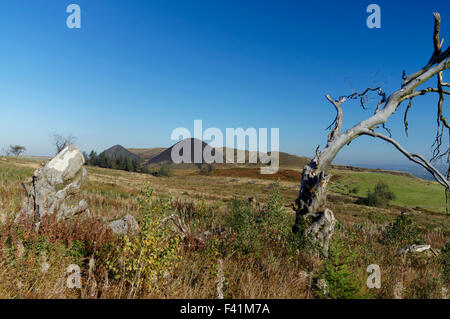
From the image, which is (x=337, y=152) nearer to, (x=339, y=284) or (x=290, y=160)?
(x=339, y=284)

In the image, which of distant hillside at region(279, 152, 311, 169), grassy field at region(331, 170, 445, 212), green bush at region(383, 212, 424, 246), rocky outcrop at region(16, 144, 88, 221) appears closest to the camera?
rocky outcrop at region(16, 144, 88, 221)

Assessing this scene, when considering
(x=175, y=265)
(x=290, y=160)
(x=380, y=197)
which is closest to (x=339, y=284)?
(x=175, y=265)

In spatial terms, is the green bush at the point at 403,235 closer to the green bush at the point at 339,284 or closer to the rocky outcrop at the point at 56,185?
the green bush at the point at 339,284

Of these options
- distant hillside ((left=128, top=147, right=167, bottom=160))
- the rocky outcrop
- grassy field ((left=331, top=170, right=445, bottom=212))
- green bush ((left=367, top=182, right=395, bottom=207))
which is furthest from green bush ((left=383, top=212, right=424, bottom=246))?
distant hillside ((left=128, top=147, right=167, bottom=160))

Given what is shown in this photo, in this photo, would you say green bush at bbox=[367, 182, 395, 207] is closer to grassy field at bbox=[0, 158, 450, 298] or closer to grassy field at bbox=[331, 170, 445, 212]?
grassy field at bbox=[331, 170, 445, 212]

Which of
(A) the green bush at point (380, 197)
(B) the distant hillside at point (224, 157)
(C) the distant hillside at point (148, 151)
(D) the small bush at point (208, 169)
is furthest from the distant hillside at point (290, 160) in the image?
(C) the distant hillside at point (148, 151)

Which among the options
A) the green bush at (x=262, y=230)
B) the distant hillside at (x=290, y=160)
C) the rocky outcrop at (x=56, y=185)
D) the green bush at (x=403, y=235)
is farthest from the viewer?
the distant hillside at (x=290, y=160)

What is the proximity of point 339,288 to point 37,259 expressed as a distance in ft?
14.5

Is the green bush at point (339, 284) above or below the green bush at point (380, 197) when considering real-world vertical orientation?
above

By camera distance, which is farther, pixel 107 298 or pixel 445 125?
pixel 445 125

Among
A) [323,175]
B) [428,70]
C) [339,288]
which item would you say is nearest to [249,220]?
[323,175]
